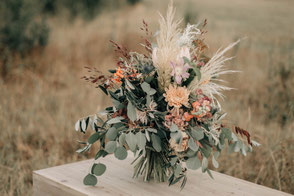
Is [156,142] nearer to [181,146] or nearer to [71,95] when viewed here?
[181,146]

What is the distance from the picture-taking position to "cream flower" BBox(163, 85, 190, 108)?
5.00 ft

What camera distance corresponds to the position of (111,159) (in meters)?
2.12

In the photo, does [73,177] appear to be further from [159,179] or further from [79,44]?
[79,44]

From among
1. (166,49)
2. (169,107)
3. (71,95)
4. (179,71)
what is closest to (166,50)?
(166,49)

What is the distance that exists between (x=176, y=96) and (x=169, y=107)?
12 centimetres

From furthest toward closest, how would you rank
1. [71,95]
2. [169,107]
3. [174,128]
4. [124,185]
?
[71,95] → [124,185] → [169,107] → [174,128]

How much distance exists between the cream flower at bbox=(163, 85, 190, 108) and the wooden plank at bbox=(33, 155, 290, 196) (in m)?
0.43

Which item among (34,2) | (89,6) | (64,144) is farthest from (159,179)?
(89,6)

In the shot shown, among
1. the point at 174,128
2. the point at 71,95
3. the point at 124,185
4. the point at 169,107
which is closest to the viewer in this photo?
the point at 174,128

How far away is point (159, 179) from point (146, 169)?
0.27ft

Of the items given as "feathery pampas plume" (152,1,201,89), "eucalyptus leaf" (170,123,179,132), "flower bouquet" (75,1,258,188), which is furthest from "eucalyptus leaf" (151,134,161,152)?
"feathery pampas plume" (152,1,201,89)

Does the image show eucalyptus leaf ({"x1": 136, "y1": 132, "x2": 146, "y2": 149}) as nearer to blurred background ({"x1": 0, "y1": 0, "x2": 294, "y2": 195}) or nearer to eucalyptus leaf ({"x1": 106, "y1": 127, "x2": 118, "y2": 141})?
eucalyptus leaf ({"x1": 106, "y1": 127, "x2": 118, "y2": 141})

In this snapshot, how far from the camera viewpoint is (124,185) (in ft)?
5.73

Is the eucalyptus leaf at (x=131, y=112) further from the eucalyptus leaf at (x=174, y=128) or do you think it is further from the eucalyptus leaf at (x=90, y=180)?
the eucalyptus leaf at (x=90, y=180)
